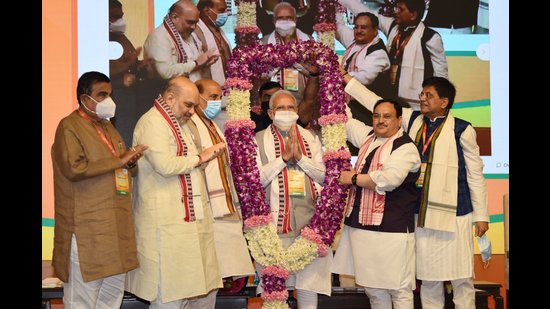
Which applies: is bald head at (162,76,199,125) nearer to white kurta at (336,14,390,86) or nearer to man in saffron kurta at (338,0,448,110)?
white kurta at (336,14,390,86)

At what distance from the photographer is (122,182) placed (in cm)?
543

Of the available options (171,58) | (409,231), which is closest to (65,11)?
(171,58)

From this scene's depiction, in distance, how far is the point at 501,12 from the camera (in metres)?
8.17

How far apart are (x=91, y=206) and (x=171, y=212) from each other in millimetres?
582

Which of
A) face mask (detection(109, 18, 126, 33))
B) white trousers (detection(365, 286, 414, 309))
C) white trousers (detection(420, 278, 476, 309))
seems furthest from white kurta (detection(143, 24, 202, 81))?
white trousers (detection(420, 278, 476, 309))

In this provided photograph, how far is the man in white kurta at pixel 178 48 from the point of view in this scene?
7.99 m

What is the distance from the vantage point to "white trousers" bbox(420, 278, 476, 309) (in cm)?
628

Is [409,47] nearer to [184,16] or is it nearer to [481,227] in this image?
[184,16]

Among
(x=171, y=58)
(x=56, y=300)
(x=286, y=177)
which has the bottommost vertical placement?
(x=56, y=300)

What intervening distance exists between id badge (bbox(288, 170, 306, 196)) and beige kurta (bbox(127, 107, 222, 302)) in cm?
85

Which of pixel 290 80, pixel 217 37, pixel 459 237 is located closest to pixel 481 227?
pixel 459 237

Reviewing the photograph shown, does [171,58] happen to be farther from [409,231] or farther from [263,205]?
[409,231]

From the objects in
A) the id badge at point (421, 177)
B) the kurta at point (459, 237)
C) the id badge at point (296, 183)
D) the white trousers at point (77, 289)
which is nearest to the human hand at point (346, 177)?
the id badge at point (296, 183)
